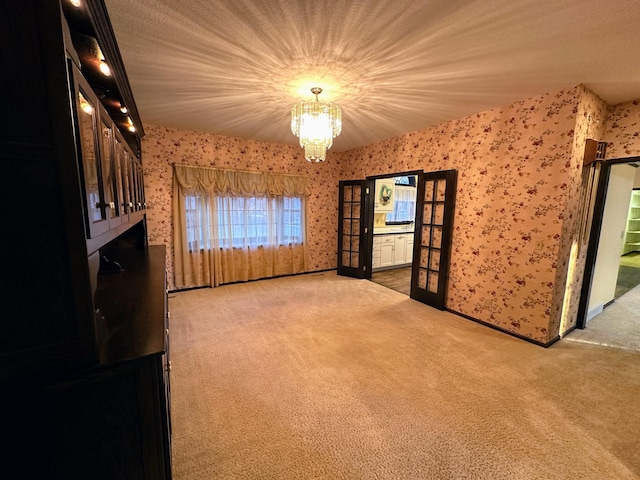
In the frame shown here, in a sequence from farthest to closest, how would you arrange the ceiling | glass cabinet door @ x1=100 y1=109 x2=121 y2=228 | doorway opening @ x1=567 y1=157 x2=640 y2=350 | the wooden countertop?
doorway opening @ x1=567 y1=157 x2=640 y2=350
the ceiling
glass cabinet door @ x1=100 y1=109 x2=121 y2=228
the wooden countertop

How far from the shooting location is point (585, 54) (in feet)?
6.36

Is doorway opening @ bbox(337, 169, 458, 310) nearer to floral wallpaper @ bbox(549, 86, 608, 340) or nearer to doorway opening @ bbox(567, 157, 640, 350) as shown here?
floral wallpaper @ bbox(549, 86, 608, 340)

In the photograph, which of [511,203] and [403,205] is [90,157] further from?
[403,205]

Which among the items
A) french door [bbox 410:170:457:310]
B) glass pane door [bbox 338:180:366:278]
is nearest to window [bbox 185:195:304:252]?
glass pane door [bbox 338:180:366:278]

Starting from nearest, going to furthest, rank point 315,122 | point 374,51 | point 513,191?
point 374,51
point 315,122
point 513,191

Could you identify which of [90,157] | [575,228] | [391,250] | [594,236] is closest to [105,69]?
[90,157]

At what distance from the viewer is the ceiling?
1.52 meters

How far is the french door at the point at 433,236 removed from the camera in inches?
145

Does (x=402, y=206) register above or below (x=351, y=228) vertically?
above

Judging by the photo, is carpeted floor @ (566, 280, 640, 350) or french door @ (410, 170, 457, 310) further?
french door @ (410, 170, 457, 310)

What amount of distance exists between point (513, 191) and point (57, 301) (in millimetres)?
3723

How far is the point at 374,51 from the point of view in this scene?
1.92 m

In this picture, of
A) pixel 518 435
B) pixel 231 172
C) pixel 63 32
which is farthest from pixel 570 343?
pixel 231 172

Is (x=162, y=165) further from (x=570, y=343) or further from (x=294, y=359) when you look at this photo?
(x=570, y=343)
